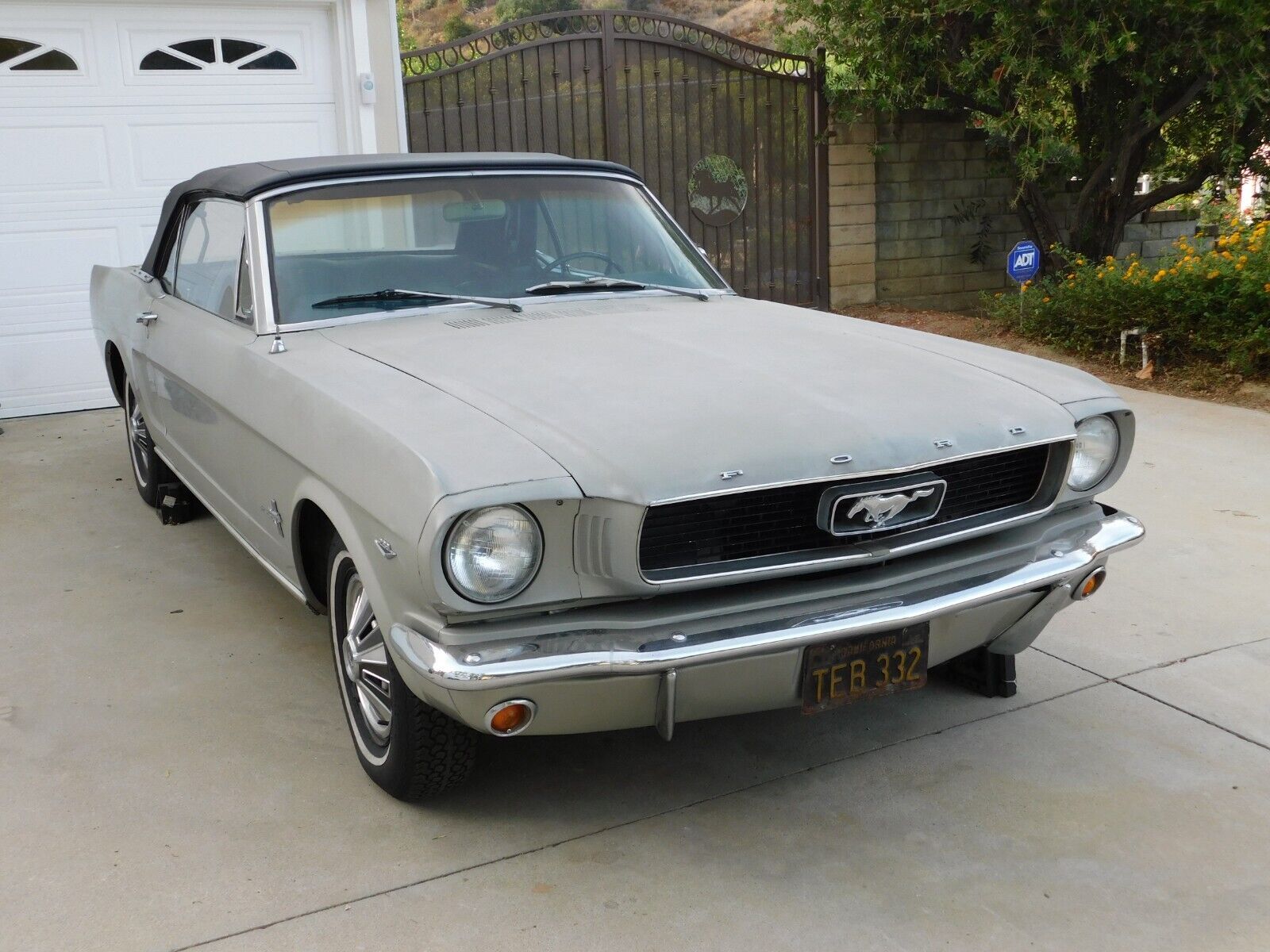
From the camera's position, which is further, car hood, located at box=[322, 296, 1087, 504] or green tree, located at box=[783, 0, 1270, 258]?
green tree, located at box=[783, 0, 1270, 258]

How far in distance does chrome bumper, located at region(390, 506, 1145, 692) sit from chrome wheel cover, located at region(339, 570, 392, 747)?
0.38 metres

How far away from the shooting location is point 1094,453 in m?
3.12

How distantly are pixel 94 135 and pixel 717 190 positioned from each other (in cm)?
455

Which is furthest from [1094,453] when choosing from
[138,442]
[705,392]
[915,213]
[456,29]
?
[456,29]

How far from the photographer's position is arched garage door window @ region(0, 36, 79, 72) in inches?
289

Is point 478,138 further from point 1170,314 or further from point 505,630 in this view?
point 505,630

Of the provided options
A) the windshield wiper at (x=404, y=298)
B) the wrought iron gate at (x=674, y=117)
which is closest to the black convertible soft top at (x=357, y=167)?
the windshield wiper at (x=404, y=298)

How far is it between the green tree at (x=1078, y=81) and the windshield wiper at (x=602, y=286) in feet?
18.2

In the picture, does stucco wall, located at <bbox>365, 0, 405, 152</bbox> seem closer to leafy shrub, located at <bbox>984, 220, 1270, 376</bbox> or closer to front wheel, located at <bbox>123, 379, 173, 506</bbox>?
front wheel, located at <bbox>123, 379, 173, 506</bbox>

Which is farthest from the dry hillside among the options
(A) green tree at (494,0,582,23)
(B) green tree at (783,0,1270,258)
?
(B) green tree at (783,0,1270,258)

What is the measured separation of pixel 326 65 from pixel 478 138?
3.70ft

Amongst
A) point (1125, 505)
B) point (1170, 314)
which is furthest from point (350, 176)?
point (1170, 314)

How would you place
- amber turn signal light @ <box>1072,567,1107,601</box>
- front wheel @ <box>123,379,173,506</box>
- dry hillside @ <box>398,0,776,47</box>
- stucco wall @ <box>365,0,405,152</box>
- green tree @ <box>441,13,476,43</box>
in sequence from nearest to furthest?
amber turn signal light @ <box>1072,567,1107,601</box>, front wheel @ <box>123,379,173,506</box>, stucco wall @ <box>365,0,405,152</box>, green tree @ <box>441,13,476,43</box>, dry hillside @ <box>398,0,776,47</box>

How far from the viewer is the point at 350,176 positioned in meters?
3.88
